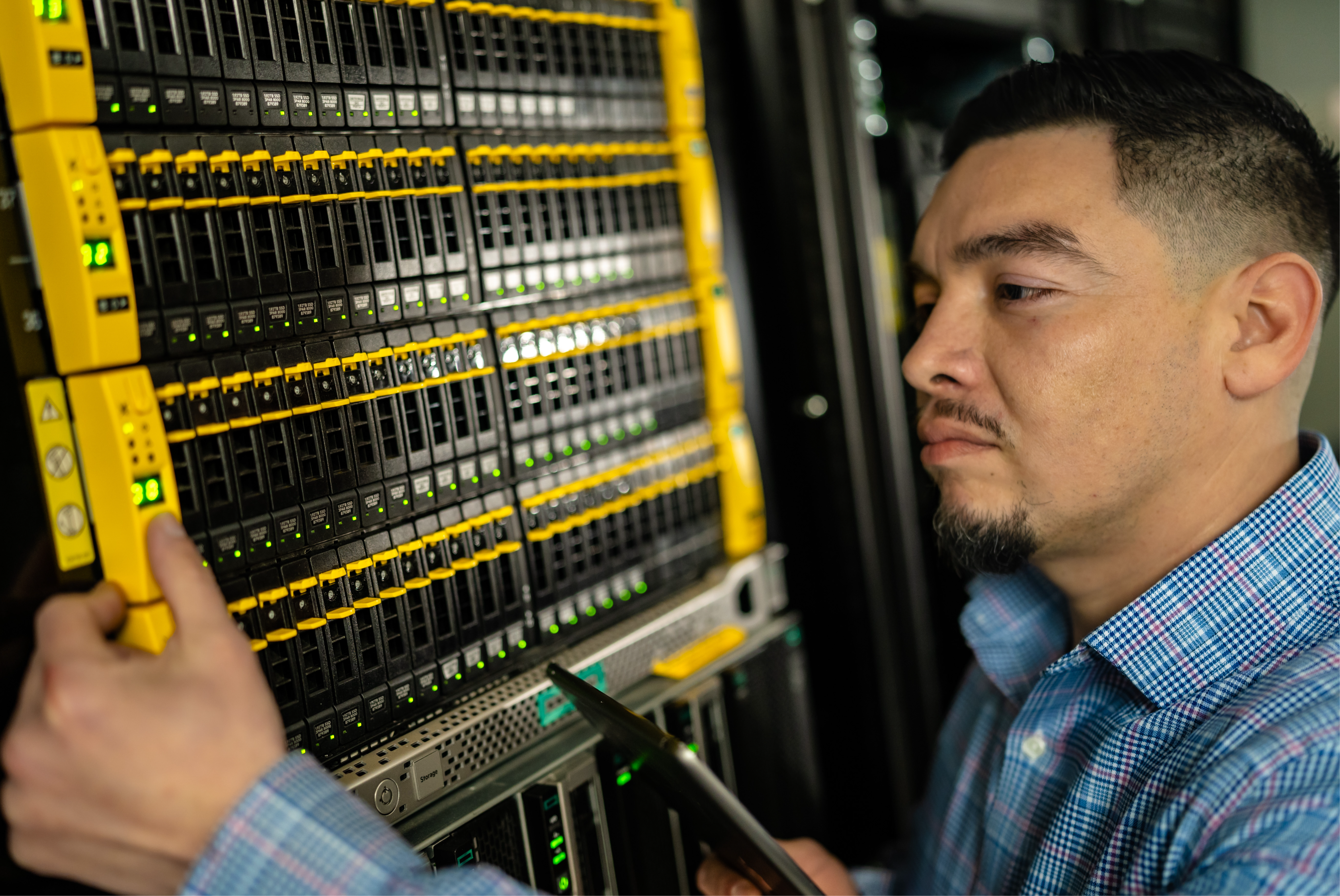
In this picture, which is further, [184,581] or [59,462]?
[59,462]

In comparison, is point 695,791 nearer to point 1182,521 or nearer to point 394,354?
point 394,354

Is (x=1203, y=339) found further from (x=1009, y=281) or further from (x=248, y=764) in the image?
(x=248, y=764)

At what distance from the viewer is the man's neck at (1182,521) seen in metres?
1.60

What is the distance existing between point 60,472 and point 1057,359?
147 cm

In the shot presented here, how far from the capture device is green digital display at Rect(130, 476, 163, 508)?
46.8 inches

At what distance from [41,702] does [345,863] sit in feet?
1.27

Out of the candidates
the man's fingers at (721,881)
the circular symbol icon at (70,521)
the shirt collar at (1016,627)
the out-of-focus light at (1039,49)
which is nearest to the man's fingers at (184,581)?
the circular symbol icon at (70,521)

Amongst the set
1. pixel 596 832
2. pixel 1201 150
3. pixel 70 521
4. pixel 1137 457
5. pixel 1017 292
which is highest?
pixel 1201 150

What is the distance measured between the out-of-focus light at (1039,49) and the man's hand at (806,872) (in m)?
2.67

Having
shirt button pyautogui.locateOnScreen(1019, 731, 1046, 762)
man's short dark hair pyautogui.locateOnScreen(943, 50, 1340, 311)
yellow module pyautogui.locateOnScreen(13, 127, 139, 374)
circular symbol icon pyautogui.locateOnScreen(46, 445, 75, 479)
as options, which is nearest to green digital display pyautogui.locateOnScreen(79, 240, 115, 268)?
yellow module pyautogui.locateOnScreen(13, 127, 139, 374)

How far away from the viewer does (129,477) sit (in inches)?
46.6

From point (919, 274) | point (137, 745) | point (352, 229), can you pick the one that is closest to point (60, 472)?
point (137, 745)

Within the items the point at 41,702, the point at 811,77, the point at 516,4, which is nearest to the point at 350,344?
the point at 41,702

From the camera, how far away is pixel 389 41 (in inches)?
61.2
